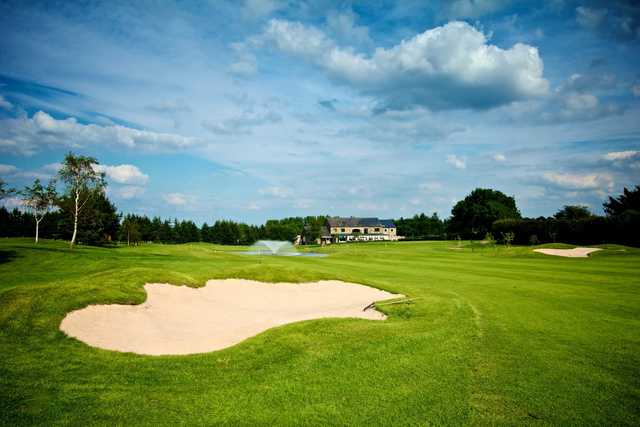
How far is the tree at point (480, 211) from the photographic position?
8966 cm

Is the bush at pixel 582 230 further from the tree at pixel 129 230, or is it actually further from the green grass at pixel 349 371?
the tree at pixel 129 230

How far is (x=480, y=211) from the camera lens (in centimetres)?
9094

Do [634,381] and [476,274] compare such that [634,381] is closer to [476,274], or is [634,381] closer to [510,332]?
[510,332]

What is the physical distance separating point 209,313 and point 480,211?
90.1 metres

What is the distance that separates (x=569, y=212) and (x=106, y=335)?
8642 centimetres

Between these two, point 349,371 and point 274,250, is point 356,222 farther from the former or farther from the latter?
point 349,371

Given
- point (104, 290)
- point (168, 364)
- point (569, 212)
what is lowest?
point (168, 364)

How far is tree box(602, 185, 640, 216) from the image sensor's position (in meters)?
61.8

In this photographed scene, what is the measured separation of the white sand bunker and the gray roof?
10652 cm

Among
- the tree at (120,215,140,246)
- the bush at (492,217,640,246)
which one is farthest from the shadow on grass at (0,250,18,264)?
the bush at (492,217,640,246)

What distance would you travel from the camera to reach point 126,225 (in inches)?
2977

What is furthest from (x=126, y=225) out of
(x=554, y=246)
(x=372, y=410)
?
(x=372, y=410)

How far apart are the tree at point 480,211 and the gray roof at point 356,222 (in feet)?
90.1

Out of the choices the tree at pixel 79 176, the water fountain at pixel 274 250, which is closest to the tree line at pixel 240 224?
the tree at pixel 79 176
